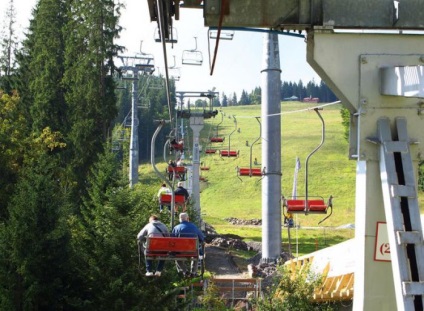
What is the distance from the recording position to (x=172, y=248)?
1031cm

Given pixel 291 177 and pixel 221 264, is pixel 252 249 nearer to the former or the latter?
pixel 221 264

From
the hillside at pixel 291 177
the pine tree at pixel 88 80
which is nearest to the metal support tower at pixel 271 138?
the pine tree at pixel 88 80

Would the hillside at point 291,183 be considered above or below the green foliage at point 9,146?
below

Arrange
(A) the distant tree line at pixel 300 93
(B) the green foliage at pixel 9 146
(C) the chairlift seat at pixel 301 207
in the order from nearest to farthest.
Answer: (C) the chairlift seat at pixel 301 207, (B) the green foliage at pixel 9 146, (A) the distant tree line at pixel 300 93

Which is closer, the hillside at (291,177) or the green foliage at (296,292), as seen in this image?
the green foliage at (296,292)

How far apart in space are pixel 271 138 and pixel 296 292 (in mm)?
6357

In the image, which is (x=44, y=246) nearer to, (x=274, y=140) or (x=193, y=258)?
(x=274, y=140)

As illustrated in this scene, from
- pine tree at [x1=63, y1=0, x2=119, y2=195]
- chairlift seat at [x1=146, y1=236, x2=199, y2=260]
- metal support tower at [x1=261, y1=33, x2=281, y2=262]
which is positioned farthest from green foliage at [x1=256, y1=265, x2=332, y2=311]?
pine tree at [x1=63, y1=0, x2=119, y2=195]

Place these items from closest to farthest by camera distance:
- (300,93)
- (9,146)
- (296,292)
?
(296,292) → (9,146) → (300,93)

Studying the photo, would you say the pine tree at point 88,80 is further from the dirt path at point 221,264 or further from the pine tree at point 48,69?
the dirt path at point 221,264

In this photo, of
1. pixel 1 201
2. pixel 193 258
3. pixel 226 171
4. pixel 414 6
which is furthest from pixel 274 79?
pixel 226 171

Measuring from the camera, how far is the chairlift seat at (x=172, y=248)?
10.3m

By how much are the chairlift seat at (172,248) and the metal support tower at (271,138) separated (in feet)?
41.5

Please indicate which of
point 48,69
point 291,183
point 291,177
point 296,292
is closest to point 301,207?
point 296,292
